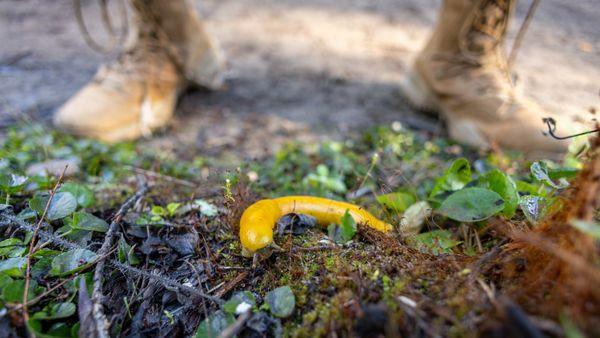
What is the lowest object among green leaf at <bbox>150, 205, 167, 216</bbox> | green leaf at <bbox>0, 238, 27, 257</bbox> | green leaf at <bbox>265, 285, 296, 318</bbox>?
green leaf at <bbox>150, 205, 167, 216</bbox>

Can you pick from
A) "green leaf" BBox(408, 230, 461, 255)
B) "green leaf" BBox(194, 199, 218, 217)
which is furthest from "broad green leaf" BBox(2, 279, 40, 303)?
"green leaf" BBox(408, 230, 461, 255)

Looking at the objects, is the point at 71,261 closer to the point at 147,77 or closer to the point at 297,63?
the point at 147,77

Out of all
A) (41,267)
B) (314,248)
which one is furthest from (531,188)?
(41,267)

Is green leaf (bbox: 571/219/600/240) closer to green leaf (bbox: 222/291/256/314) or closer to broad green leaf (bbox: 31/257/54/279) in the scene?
green leaf (bbox: 222/291/256/314)

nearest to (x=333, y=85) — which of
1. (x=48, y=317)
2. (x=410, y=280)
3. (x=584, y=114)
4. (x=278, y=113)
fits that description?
(x=278, y=113)

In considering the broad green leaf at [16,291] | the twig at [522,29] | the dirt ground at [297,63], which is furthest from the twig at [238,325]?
the twig at [522,29]

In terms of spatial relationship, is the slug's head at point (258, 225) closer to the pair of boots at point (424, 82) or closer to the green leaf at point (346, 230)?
the green leaf at point (346, 230)
